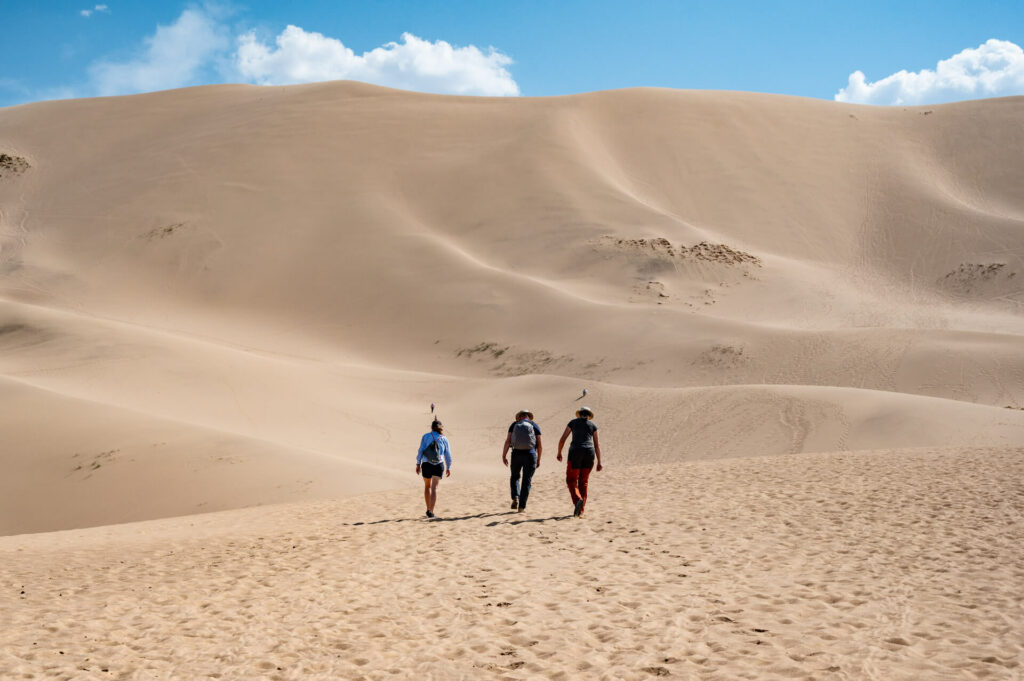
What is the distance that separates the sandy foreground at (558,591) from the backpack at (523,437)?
0.91 meters

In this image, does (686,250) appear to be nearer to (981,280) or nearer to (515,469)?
(981,280)

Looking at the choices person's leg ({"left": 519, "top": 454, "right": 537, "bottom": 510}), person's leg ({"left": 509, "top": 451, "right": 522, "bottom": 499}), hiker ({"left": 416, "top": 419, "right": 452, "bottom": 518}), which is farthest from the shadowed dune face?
person's leg ({"left": 519, "top": 454, "right": 537, "bottom": 510})

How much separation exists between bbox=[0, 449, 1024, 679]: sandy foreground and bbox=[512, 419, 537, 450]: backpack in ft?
2.98

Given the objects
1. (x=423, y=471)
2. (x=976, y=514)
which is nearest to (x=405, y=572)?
(x=423, y=471)

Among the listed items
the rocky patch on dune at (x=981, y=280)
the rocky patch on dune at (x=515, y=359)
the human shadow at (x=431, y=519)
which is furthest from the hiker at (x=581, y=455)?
the rocky patch on dune at (x=981, y=280)

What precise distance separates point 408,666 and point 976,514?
716 cm

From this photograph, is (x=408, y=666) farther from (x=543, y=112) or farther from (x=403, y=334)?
(x=543, y=112)

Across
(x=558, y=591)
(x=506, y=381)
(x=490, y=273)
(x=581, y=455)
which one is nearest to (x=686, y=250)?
(x=490, y=273)

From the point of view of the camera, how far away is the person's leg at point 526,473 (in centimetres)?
1070

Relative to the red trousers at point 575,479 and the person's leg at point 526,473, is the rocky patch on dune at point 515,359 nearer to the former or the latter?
the person's leg at point 526,473

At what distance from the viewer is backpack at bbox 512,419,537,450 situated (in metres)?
10.7

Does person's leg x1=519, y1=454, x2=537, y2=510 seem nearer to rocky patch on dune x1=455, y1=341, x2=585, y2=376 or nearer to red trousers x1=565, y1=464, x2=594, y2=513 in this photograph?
red trousers x1=565, y1=464, x2=594, y2=513

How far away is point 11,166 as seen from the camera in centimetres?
5322

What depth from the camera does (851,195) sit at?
160 ft
